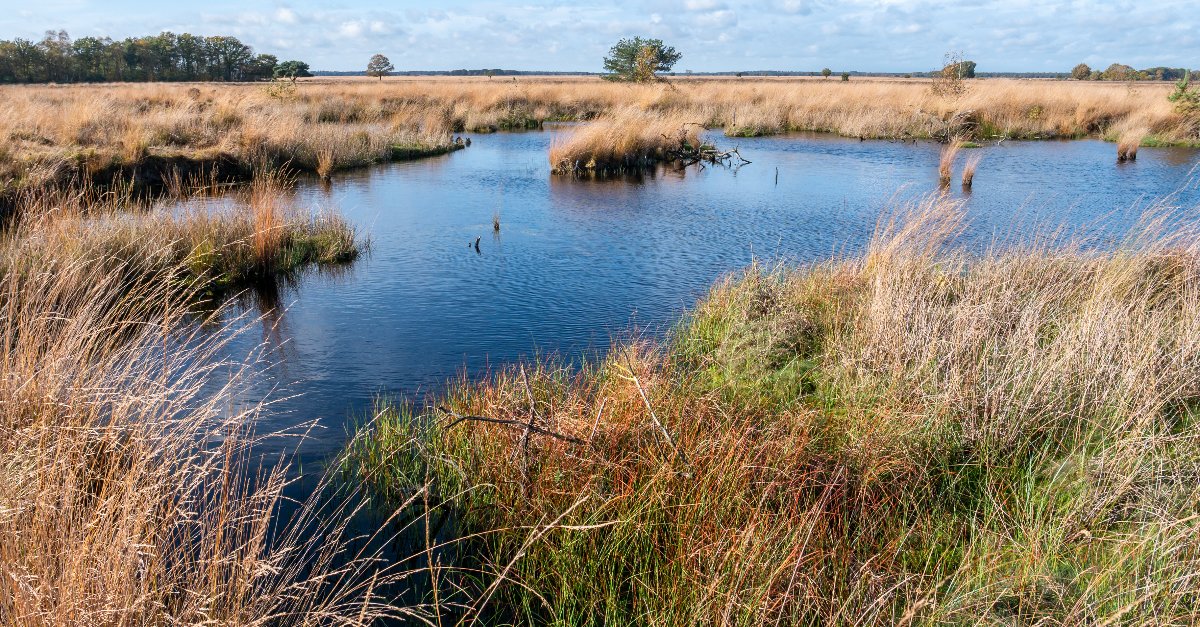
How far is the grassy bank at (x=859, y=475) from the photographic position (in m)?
2.79

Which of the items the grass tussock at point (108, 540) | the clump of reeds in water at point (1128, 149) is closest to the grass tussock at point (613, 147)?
the clump of reeds in water at point (1128, 149)

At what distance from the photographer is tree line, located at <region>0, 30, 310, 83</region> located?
45.8 metres

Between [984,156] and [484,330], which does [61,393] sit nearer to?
[484,330]

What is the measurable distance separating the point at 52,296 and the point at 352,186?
10934 millimetres

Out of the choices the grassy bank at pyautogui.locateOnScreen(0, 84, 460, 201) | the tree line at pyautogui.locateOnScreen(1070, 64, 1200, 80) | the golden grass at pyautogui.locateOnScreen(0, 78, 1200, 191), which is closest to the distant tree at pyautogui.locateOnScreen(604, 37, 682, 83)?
the golden grass at pyautogui.locateOnScreen(0, 78, 1200, 191)

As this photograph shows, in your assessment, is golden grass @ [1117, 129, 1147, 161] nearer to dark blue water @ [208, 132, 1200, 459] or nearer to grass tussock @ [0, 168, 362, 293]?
dark blue water @ [208, 132, 1200, 459]

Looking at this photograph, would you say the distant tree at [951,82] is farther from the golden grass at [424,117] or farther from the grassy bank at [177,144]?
the grassy bank at [177,144]

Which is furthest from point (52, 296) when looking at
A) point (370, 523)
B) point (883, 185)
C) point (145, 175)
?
point (883, 185)

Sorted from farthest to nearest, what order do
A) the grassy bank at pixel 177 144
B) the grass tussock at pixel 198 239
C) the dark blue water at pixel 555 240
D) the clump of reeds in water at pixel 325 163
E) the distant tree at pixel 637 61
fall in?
the distant tree at pixel 637 61, the clump of reeds in water at pixel 325 163, the grassy bank at pixel 177 144, the grass tussock at pixel 198 239, the dark blue water at pixel 555 240

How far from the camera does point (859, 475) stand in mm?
3676

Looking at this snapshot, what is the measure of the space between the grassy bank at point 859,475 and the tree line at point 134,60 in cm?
4669

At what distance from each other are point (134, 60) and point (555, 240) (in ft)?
182

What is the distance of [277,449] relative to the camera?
4.79m

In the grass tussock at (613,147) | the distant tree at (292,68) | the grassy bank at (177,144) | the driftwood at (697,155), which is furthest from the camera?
the distant tree at (292,68)
